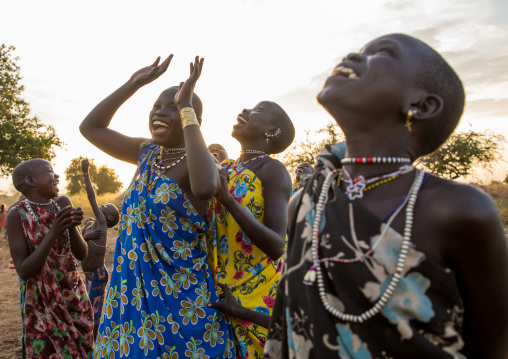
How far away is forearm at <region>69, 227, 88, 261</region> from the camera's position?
3924 millimetres

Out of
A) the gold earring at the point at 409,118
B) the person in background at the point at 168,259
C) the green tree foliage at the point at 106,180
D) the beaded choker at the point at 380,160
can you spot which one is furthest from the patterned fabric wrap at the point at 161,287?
the green tree foliage at the point at 106,180

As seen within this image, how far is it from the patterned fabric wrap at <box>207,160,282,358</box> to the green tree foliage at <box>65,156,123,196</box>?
143ft

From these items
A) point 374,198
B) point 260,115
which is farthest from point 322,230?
point 260,115

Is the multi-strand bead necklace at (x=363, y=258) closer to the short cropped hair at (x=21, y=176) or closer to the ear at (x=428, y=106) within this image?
the ear at (x=428, y=106)

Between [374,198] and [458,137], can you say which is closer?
[374,198]

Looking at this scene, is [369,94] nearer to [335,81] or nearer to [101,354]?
[335,81]

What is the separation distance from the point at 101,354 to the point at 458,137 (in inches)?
1191

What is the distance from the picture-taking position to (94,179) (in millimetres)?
48719

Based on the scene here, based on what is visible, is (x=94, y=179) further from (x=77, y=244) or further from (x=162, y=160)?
(x=162, y=160)

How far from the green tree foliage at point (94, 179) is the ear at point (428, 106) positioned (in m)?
45.2

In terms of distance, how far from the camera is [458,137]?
28.3 metres

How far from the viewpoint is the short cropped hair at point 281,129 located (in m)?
3.24

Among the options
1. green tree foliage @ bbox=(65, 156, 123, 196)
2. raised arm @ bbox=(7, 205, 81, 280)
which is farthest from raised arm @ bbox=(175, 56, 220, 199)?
green tree foliage @ bbox=(65, 156, 123, 196)

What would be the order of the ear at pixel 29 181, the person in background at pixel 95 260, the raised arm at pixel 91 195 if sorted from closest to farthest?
the ear at pixel 29 181
the raised arm at pixel 91 195
the person in background at pixel 95 260
